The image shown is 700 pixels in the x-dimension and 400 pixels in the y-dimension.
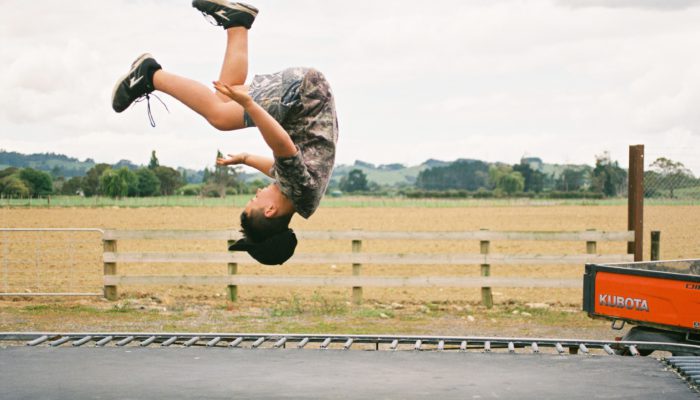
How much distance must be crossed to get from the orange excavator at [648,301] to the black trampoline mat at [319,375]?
3.20 ft

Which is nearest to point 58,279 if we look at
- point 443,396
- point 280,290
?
point 280,290

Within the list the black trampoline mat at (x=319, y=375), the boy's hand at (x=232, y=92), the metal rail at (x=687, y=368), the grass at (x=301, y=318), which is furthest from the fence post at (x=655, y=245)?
the boy's hand at (x=232, y=92)

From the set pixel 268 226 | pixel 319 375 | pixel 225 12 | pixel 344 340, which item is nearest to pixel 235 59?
pixel 225 12

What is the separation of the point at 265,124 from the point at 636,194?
270 inches

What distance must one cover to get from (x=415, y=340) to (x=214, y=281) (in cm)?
407

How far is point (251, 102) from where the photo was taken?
2.90 meters

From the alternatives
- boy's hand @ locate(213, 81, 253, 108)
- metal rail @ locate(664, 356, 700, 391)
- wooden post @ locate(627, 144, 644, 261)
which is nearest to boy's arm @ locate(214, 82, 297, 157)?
boy's hand @ locate(213, 81, 253, 108)

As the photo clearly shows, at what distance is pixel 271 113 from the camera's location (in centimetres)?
323

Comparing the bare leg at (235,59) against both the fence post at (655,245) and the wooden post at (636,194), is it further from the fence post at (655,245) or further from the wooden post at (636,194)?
the fence post at (655,245)

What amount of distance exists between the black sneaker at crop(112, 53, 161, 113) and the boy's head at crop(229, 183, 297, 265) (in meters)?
0.65

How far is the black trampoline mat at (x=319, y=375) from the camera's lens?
3816 mm

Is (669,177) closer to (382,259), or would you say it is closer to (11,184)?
(382,259)

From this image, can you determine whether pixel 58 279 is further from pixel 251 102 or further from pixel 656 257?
pixel 251 102

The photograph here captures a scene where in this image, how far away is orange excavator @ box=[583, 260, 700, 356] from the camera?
5598 millimetres
